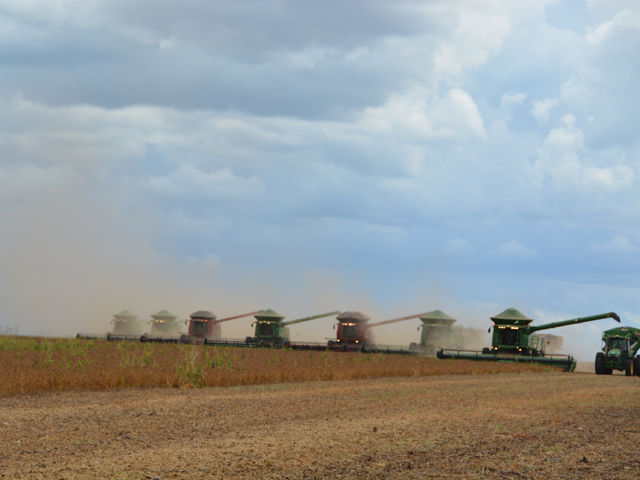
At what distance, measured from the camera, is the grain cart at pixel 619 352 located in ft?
102

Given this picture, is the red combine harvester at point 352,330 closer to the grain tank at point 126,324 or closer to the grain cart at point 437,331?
the grain cart at point 437,331

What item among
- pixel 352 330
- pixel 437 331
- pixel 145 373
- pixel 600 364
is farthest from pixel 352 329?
pixel 145 373

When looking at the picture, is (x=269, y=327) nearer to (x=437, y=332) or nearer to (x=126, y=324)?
(x=437, y=332)

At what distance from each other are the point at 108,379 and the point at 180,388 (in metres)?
1.98

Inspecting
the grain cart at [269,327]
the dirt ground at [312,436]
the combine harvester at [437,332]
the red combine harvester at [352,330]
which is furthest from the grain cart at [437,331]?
the dirt ground at [312,436]

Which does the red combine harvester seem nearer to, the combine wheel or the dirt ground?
the combine wheel

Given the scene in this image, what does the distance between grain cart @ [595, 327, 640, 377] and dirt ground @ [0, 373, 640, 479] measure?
51.9ft

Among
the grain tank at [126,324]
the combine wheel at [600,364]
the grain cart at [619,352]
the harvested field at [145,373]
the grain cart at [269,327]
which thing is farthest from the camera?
the grain tank at [126,324]

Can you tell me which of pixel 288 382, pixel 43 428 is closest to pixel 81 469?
pixel 43 428

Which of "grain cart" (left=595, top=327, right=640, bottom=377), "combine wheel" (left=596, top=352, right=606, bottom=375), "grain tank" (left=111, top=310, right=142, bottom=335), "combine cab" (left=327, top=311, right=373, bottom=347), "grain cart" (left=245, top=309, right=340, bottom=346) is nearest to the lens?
"grain cart" (left=595, top=327, right=640, bottom=377)

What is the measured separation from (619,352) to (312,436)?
89.1ft

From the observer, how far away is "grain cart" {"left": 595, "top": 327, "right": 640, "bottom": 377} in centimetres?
3094

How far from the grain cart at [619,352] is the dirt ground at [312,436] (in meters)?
15.8

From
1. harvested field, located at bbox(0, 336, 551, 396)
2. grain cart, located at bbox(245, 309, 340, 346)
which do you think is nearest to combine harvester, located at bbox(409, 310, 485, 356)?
grain cart, located at bbox(245, 309, 340, 346)
